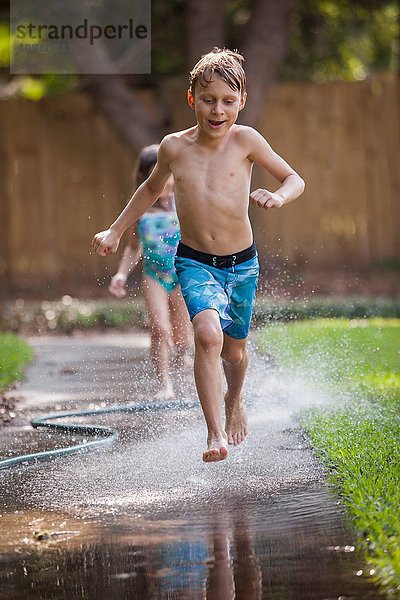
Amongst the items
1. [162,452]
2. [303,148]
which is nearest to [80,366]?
[162,452]

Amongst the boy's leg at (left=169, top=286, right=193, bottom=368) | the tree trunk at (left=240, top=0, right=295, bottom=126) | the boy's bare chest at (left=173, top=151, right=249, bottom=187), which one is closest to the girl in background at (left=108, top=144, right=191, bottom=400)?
the boy's leg at (left=169, top=286, right=193, bottom=368)

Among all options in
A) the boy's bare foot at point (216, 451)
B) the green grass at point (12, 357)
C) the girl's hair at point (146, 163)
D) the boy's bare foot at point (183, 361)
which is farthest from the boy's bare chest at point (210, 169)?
the green grass at point (12, 357)

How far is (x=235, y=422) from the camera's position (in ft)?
16.3

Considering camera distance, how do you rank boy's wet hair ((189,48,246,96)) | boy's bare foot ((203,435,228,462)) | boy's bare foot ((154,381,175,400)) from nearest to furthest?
boy's bare foot ((203,435,228,462)) < boy's wet hair ((189,48,246,96)) < boy's bare foot ((154,381,175,400))

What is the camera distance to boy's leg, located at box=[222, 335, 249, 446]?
4957 millimetres

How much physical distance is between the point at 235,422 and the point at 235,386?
159 mm

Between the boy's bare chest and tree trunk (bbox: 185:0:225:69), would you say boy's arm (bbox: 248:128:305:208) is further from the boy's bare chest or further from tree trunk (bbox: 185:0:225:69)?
tree trunk (bbox: 185:0:225:69)

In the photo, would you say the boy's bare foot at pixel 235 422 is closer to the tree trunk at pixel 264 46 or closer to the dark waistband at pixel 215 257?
the dark waistband at pixel 215 257

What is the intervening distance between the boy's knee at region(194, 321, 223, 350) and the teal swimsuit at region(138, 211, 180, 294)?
2.64 metres

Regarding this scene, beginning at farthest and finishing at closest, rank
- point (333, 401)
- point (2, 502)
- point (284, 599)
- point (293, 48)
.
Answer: point (293, 48), point (333, 401), point (2, 502), point (284, 599)

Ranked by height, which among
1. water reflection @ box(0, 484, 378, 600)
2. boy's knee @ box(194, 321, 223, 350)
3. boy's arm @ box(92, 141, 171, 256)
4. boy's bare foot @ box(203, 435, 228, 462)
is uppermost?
boy's arm @ box(92, 141, 171, 256)

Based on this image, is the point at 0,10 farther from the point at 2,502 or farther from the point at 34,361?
the point at 2,502

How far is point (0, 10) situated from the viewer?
46.7 ft

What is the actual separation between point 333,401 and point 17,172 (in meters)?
9.19
